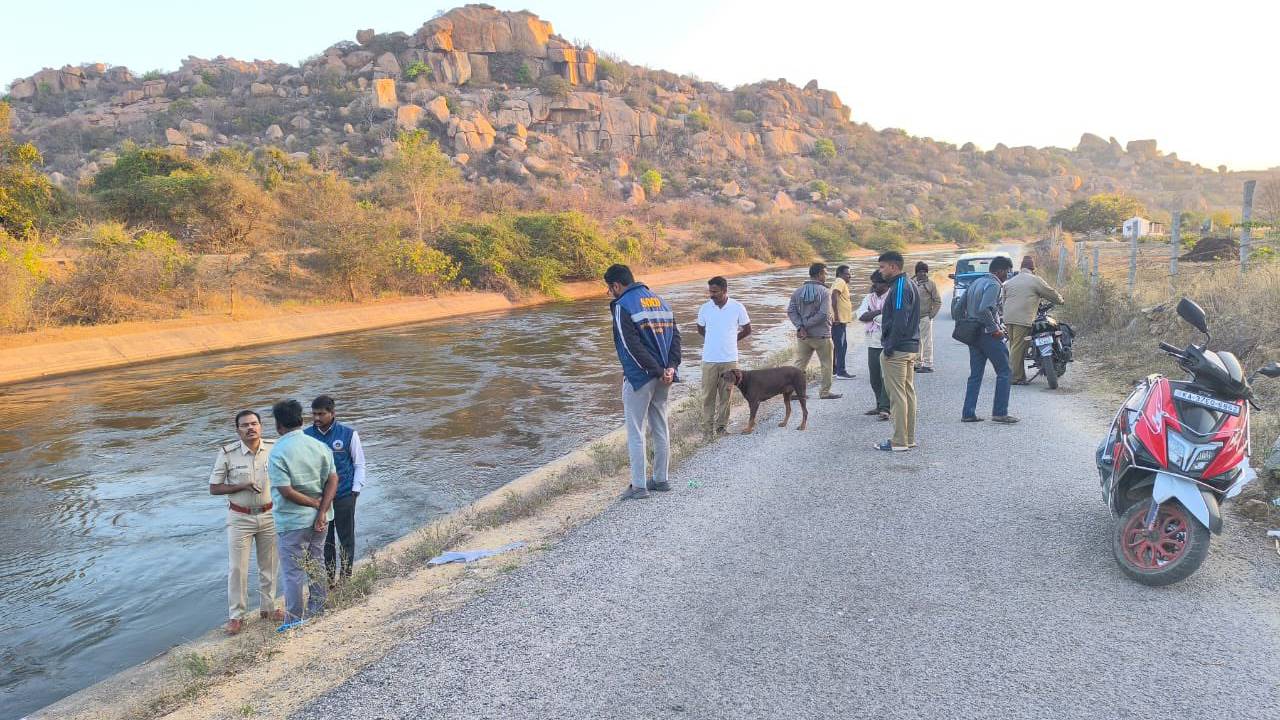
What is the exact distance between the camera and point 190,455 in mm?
11805

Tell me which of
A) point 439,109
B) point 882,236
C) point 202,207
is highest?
Result: point 439,109

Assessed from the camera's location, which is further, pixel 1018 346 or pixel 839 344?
pixel 839 344

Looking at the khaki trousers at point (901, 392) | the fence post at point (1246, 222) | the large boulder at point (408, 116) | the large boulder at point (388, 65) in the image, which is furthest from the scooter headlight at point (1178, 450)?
the large boulder at point (388, 65)

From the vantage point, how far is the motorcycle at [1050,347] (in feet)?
35.5

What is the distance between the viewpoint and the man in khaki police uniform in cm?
559

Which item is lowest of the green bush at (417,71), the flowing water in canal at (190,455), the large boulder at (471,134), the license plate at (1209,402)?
→ the flowing water in canal at (190,455)

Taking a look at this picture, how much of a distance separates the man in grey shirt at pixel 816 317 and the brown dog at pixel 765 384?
4.48 ft

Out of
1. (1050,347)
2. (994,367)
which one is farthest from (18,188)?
(1050,347)

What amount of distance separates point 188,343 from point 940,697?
84.8 feet

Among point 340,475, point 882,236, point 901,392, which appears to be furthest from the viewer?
point 882,236

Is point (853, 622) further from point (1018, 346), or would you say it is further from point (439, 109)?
point (439, 109)

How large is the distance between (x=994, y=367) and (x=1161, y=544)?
14.4 ft

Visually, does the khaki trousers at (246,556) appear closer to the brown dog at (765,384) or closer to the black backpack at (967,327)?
the brown dog at (765,384)

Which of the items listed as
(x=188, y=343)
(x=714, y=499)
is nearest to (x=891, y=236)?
(x=188, y=343)
